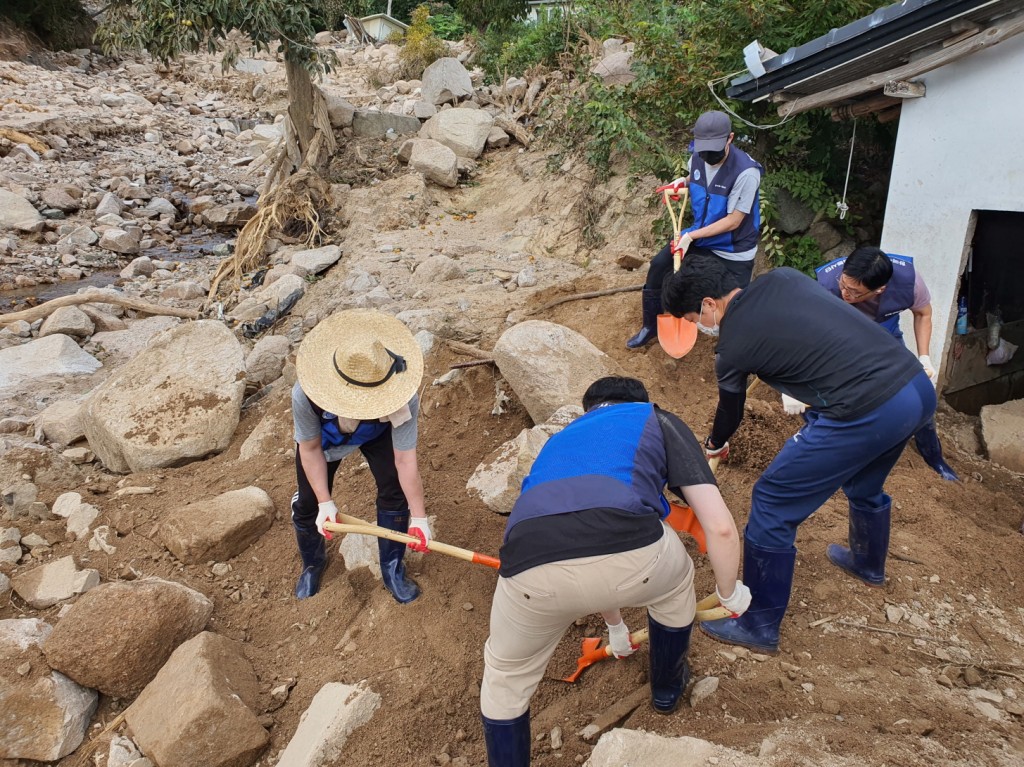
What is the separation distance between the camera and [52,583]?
3809mm

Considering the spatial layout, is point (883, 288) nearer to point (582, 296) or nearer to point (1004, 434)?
point (1004, 434)

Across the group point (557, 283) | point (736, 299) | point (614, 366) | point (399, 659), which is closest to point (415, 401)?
point (399, 659)

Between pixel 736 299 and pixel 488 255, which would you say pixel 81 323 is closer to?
pixel 488 255

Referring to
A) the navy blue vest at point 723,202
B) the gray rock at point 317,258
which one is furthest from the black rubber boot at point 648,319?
the gray rock at point 317,258

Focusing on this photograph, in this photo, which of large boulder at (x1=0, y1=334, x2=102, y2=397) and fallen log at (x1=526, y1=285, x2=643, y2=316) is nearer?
fallen log at (x1=526, y1=285, x2=643, y2=316)

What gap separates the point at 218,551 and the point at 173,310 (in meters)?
6.56

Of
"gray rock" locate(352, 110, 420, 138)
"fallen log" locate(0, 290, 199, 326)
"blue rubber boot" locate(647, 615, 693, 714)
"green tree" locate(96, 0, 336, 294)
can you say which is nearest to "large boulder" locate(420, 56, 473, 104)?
"gray rock" locate(352, 110, 420, 138)

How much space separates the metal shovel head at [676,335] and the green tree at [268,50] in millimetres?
6892

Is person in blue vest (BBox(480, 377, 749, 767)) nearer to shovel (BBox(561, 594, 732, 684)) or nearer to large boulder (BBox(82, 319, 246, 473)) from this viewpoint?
shovel (BBox(561, 594, 732, 684))

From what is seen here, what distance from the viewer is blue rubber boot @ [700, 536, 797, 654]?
2982 millimetres

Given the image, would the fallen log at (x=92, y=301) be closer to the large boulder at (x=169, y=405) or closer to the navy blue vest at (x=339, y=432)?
the large boulder at (x=169, y=405)

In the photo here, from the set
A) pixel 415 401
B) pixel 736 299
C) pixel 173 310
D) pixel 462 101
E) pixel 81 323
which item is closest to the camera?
pixel 736 299

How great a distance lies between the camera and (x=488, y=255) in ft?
28.9

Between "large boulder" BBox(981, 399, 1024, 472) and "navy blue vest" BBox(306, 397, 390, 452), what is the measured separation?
441cm
